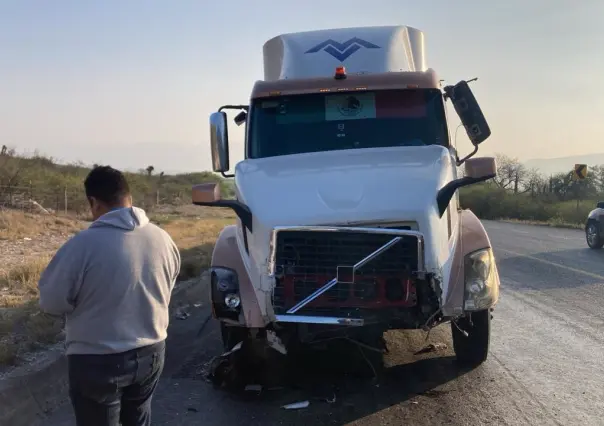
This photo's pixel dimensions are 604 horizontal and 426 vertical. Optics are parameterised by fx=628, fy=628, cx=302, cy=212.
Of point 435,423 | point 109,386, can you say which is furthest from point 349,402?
point 109,386

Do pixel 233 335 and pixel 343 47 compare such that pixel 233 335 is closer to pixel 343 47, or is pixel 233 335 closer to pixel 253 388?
pixel 253 388

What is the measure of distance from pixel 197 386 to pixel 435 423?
2179mm

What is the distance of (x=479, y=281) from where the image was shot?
5.10 metres

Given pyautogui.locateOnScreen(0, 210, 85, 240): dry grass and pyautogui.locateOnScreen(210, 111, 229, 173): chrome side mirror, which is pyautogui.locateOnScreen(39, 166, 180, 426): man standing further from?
pyautogui.locateOnScreen(0, 210, 85, 240): dry grass

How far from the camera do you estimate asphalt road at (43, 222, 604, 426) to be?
4.82 m

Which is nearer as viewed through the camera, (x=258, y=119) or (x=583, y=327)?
(x=258, y=119)

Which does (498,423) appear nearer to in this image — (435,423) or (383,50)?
(435,423)

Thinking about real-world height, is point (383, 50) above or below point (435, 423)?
above

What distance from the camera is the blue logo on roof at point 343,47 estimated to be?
761 centimetres

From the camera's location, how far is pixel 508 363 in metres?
6.12

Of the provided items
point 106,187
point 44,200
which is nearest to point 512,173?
point 44,200

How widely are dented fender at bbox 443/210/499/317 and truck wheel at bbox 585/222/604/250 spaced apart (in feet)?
40.1

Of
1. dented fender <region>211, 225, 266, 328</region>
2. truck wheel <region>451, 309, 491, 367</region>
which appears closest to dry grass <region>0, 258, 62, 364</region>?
dented fender <region>211, 225, 266, 328</region>

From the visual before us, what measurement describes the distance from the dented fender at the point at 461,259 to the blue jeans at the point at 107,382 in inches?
102
